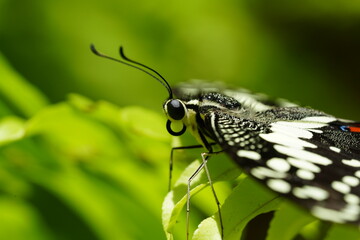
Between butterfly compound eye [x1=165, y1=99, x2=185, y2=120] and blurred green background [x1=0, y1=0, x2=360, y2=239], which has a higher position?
blurred green background [x1=0, y1=0, x2=360, y2=239]

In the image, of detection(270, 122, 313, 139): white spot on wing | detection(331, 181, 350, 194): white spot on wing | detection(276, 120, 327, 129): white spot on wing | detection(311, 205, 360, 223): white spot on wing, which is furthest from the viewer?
detection(276, 120, 327, 129): white spot on wing

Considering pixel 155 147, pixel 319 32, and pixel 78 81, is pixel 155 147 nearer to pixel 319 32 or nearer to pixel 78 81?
pixel 78 81

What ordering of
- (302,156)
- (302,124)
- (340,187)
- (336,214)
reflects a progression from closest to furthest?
(336,214) < (340,187) < (302,156) < (302,124)

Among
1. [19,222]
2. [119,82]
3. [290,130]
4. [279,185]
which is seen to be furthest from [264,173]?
[119,82]

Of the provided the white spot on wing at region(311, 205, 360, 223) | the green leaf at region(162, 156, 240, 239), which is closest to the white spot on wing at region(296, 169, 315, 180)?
the white spot on wing at region(311, 205, 360, 223)

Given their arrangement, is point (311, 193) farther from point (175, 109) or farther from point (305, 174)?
point (175, 109)

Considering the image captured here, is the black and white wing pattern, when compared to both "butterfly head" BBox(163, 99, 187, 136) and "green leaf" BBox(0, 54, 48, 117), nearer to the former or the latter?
"butterfly head" BBox(163, 99, 187, 136)

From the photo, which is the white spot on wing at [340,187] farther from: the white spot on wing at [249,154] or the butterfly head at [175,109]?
the butterfly head at [175,109]
